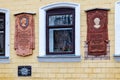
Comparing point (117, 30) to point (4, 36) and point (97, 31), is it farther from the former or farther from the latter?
point (4, 36)

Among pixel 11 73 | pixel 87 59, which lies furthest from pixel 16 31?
pixel 87 59

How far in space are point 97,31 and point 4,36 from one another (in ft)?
9.18

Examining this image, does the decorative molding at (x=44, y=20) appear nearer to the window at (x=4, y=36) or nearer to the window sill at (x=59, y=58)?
the window sill at (x=59, y=58)

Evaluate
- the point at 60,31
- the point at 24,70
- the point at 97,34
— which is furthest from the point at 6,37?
the point at 97,34

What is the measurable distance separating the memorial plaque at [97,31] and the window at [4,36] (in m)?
2.43

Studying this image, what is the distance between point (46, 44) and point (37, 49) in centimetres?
29

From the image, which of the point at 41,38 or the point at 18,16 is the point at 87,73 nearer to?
the point at 41,38

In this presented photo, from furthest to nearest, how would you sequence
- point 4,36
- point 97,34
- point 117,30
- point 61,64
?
1. point 4,36
2. point 61,64
3. point 97,34
4. point 117,30

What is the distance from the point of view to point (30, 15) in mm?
10539

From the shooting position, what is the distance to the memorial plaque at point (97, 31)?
32.3 ft

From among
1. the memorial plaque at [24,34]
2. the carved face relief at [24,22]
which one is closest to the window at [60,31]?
the memorial plaque at [24,34]

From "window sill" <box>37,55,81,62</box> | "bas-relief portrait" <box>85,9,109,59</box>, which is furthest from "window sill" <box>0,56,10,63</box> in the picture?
"bas-relief portrait" <box>85,9,109,59</box>

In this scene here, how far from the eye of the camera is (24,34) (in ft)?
34.7

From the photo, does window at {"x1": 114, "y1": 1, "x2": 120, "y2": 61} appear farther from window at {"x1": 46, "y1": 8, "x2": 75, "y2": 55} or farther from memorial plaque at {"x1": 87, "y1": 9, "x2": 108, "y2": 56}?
window at {"x1": 46, "y1": 8, "x2": 75, "y2": 55}
